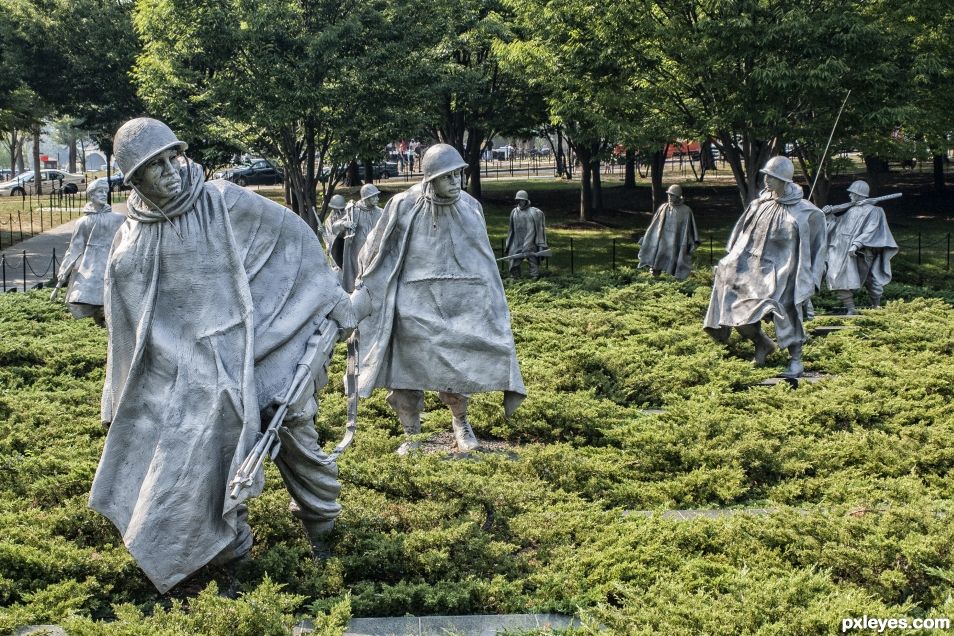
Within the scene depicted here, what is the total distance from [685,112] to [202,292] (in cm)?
1921

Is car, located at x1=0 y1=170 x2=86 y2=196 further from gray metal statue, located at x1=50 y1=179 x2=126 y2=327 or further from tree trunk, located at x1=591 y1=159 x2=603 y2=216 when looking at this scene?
gray metal statue, located at x1=50 y1=179 x2=126 y2=327

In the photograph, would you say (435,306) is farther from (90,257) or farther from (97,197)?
(97,197)

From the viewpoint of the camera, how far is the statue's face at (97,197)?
18.5 m

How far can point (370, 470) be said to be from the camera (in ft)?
28.9

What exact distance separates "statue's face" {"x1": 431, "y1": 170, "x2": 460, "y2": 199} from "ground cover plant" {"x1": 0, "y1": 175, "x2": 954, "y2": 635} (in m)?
2.01

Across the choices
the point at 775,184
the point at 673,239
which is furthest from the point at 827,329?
the point at 673,239

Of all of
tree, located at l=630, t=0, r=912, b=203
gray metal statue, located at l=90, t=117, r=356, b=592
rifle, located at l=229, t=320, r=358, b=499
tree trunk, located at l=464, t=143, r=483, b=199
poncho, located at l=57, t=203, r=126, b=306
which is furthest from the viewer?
tree trunk, located at l=464, t=143, r=483, b=199

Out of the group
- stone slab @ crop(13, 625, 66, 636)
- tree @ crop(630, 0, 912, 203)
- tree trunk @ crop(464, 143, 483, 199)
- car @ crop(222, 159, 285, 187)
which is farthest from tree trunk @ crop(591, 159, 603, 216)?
stone slab @ crop(13, 625, 66, 636)

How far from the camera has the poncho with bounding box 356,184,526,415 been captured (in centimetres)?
1007

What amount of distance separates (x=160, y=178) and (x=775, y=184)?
8.64 metres

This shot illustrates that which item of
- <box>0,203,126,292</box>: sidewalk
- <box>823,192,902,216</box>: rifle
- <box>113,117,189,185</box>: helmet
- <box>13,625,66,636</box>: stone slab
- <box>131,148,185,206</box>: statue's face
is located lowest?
<box>13,625,66,636</box>: stone slab

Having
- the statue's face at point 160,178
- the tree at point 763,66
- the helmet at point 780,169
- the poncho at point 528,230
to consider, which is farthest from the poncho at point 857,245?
the statue's face at point 160,178

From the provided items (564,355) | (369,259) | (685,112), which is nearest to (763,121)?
(685,112)

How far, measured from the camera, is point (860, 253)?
63.8ft
